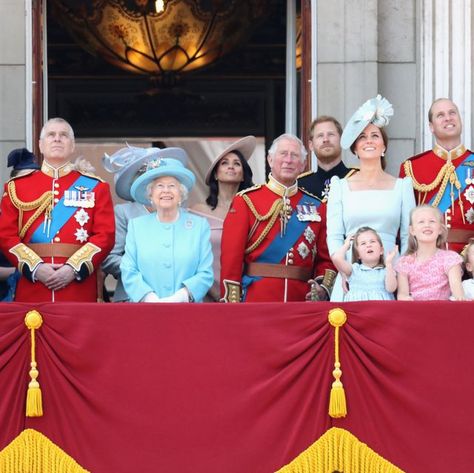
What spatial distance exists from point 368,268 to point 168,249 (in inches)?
43.7

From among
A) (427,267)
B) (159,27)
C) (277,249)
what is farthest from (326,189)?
(159,27)

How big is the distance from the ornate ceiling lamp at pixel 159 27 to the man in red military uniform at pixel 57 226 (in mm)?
5464

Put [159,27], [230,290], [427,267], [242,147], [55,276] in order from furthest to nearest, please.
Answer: [159,27] < [242,147] < [230,290] < [55,276] < [427,267]

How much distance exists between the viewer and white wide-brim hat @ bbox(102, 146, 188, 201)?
999cm

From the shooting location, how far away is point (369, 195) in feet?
30.2

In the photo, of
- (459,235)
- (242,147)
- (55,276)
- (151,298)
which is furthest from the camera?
(242,147)

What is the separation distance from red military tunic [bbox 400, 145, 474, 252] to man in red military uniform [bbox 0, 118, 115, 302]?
1686 millimetres

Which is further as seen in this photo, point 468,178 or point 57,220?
point 468,178

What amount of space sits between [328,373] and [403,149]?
2.93 meters

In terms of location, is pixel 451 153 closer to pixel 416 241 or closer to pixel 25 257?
pixel 416 241

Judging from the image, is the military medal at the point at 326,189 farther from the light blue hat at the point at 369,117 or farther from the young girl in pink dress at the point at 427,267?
the young girl in pink dress at the point at 427,267

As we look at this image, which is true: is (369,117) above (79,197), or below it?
above

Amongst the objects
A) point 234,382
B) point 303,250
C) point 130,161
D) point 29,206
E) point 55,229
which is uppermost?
point 130,161

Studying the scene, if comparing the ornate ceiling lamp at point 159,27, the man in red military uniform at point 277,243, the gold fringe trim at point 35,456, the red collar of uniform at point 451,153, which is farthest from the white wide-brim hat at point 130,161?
the ornate ceiling lamp at point 159,27
